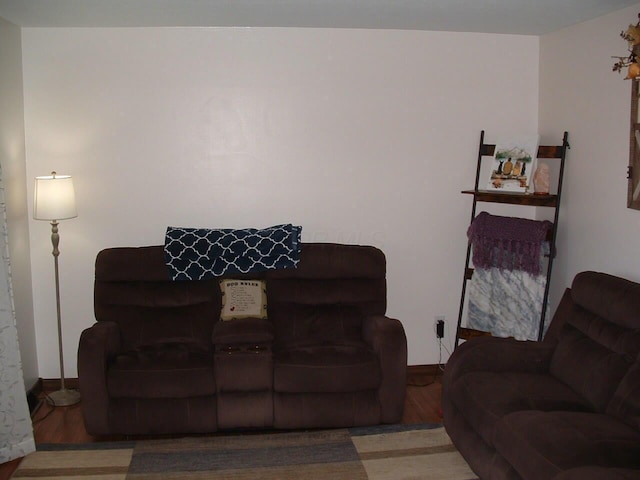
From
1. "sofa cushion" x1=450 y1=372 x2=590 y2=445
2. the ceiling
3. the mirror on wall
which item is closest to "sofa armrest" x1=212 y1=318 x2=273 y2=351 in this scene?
"sofa cushion" x1=450 y1=372 x2=590 y2=445

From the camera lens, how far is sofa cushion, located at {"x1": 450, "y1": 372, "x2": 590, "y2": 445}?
9.43 feet

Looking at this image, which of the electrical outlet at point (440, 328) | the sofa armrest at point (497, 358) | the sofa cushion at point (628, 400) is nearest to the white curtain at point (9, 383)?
the sofa armrest at point (497, 358)

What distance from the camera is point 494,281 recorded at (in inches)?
167

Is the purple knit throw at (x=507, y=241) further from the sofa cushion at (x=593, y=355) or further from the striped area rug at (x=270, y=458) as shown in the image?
the striped area rug at (x=270, y=458)

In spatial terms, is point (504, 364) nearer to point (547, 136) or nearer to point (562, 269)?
point (562, 269)

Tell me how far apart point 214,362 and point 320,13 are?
2.04 metres

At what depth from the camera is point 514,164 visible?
4.18 m

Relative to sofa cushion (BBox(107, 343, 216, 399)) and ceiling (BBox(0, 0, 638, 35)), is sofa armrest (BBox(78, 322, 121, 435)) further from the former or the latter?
ceiling (BBox(0, 0, 638, 35))

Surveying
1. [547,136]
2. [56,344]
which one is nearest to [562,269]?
[547,136]

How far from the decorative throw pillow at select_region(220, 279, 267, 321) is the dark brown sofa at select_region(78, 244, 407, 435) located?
0.25 feet

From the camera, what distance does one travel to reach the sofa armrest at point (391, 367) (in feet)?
11.7

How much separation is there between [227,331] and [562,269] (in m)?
2.19

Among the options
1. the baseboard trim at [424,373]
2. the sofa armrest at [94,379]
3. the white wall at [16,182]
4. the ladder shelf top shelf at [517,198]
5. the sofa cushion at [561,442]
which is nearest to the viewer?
the sofa cushion at [561,442]

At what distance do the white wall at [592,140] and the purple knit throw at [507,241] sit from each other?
0.24 metres
